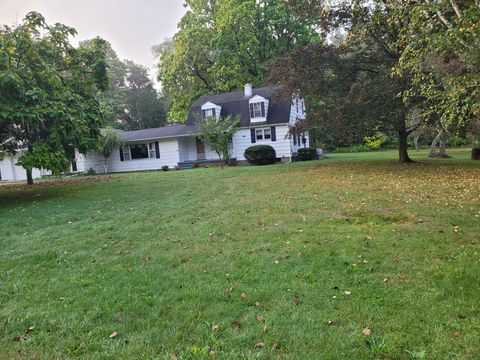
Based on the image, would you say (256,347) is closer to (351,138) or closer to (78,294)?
(78,294)

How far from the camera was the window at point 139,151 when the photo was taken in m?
26.4

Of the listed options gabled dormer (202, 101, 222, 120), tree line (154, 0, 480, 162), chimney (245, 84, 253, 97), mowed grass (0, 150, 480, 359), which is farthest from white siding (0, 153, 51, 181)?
mowed grass (0, 150, 480, 359)

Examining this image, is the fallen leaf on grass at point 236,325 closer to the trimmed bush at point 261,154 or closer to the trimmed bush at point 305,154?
the trimmed bush at point 261,154

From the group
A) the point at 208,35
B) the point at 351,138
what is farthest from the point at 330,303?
the point at 208,35

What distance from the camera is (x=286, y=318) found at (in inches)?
115

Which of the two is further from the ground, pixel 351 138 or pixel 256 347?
pixel 351 138

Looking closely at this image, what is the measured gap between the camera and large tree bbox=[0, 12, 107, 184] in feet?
30.0

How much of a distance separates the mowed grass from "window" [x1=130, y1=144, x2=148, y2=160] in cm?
1952

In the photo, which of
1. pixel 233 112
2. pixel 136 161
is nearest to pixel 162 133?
pixel 136 161

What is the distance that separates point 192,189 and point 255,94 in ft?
50.0

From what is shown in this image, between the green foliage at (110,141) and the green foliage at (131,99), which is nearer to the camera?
the green foliage at (110,141)

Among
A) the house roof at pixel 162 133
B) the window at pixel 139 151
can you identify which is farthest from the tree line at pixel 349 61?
the window at pixel 139 151

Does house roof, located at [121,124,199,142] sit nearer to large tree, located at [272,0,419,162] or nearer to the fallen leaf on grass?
large tree, located at [272,0,419,162]

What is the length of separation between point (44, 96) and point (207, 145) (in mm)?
15870
